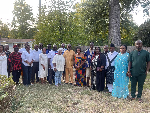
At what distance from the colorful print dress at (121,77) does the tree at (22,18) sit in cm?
4047

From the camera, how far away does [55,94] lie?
261 inches

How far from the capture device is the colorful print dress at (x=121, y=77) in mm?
6125

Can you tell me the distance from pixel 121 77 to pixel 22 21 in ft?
140

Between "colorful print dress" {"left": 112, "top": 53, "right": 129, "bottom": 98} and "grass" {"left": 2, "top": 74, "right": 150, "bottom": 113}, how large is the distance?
1.08 ft

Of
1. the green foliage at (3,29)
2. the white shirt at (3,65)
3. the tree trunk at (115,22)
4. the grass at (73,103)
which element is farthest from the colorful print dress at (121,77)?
the green foliage at (3,29)

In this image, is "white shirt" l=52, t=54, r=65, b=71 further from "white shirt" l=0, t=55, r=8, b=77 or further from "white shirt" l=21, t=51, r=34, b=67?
"white shirt" l=0, t=55, r=8, b=77

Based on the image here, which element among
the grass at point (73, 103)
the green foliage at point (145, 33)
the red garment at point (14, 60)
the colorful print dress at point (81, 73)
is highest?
the green foliage at point (145, 33)

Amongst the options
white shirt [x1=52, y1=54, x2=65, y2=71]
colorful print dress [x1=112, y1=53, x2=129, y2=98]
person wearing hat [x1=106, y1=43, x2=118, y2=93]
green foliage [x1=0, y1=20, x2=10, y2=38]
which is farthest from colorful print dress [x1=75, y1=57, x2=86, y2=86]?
green foliage [x1=0, y1=20, x2=10, y2=38]

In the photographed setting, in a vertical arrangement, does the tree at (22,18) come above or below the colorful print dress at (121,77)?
above

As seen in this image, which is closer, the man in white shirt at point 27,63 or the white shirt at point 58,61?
the man in white shirt at point 27,63

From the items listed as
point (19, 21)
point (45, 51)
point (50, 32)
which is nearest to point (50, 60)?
point (45, 51)

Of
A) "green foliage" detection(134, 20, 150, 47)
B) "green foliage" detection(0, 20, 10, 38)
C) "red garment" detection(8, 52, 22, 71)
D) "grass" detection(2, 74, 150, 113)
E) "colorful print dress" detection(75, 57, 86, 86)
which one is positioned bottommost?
"grass" detection(2, 74, 150, 113)

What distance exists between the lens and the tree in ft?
144

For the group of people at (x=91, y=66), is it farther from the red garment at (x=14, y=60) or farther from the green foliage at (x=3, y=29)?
the green foliage at (x=3, y=29)
